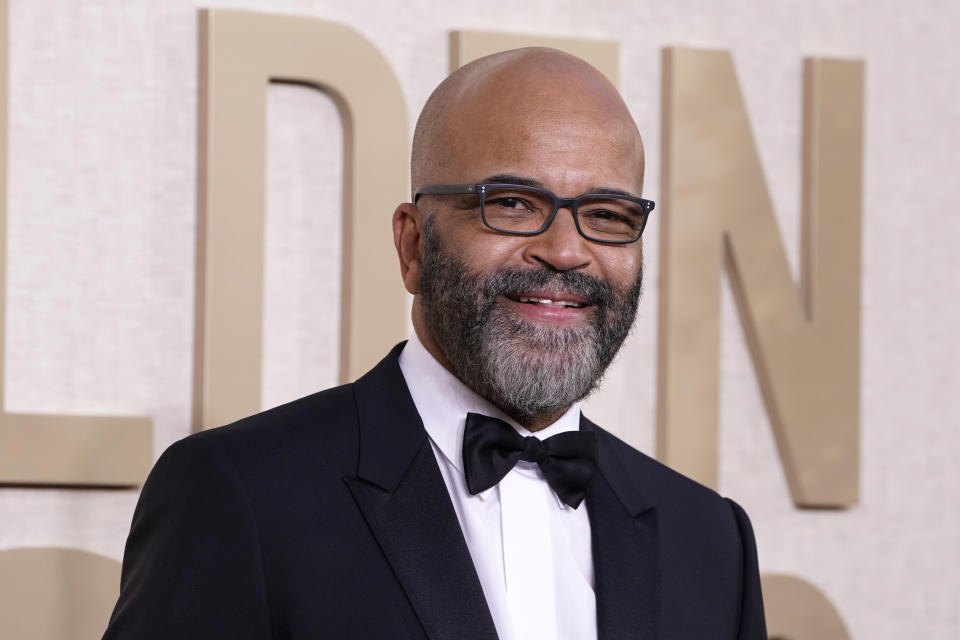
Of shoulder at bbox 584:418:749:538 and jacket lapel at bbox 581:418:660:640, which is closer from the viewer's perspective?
jacket lapel at bbox 581:418:660:640

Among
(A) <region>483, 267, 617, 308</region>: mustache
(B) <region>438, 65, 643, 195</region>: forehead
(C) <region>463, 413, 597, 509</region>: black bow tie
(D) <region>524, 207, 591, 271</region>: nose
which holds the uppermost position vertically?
(B) <region>438, 65, 643, 195</region>: forehead

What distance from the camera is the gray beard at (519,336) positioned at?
1.42 m

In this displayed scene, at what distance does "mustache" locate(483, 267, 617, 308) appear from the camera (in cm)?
140

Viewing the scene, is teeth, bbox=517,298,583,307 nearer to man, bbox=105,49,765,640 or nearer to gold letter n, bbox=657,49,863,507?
man, bbox=105,49,765,640

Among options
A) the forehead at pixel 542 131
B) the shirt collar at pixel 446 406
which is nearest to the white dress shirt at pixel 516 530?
the shirt collar at pixel 446 406

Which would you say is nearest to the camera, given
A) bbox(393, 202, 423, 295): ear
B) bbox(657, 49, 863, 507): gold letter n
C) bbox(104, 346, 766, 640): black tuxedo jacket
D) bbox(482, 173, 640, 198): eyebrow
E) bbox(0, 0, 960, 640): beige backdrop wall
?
bbox(104, 346, 766, 640): black tuxedo jacket

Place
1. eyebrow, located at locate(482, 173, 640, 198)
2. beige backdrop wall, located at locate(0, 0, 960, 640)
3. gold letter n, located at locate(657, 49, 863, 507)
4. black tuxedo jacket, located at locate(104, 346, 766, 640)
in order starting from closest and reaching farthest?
1. black tuxedo jacket, located at locate(104, 346, 766, 640)
2. eyebrow, located at locate(482, 173, 640, 198)
3. beige backdrop wall, located at locate(0, 0, 960, 640)
4. gold letter n, located at locate(657, 49, 863, 507)

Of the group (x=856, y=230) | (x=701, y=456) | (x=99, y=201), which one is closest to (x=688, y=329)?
(x=701, y=456)

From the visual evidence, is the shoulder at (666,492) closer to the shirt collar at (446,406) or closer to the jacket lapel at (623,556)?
the jacket lapel at (623,556)

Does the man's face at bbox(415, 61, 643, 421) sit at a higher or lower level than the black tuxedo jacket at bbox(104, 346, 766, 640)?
higher

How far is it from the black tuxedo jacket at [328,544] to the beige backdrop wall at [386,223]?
3.40 feet

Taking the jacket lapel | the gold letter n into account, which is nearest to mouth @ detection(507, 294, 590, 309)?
the jacket lapel

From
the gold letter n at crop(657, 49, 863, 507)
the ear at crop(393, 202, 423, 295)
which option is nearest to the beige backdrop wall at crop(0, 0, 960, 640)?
the gold letter n at crop(657, 49, 863, 507)

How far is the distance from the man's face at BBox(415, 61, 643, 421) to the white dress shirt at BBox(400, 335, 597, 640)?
41 millimetres
